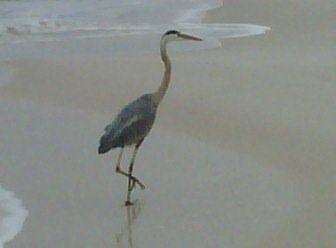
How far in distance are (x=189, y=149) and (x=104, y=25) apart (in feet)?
21.2

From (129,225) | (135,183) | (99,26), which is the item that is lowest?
(129,225)

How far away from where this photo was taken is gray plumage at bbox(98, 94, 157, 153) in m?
6.47

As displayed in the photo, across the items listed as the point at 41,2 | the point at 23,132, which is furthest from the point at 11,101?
the point at 41,2

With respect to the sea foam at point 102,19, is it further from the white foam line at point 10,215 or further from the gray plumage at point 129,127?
the white foam line at point 10,215

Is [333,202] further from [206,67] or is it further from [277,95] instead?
[206,67]

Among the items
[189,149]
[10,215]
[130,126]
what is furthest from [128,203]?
[189,149]

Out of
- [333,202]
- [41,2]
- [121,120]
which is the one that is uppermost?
[41,2]

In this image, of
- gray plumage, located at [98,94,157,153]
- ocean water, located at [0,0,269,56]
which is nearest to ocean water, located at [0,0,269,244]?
ocean water, located at [0,0,269,56]

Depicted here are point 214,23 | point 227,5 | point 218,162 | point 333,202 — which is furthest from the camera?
point 227,5

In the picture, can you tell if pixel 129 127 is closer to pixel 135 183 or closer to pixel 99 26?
pixel 135 183

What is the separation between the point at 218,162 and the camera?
7.29m

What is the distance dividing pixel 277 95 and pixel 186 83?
952 millimetres

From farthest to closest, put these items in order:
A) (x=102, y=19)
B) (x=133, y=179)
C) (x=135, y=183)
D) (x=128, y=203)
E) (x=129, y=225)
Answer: (x=102, y=19) < (x=135, y=183) < (x=133, y=179) < (x=128, y=203) < (x=129, y=225)

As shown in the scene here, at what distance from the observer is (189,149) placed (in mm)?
7672
